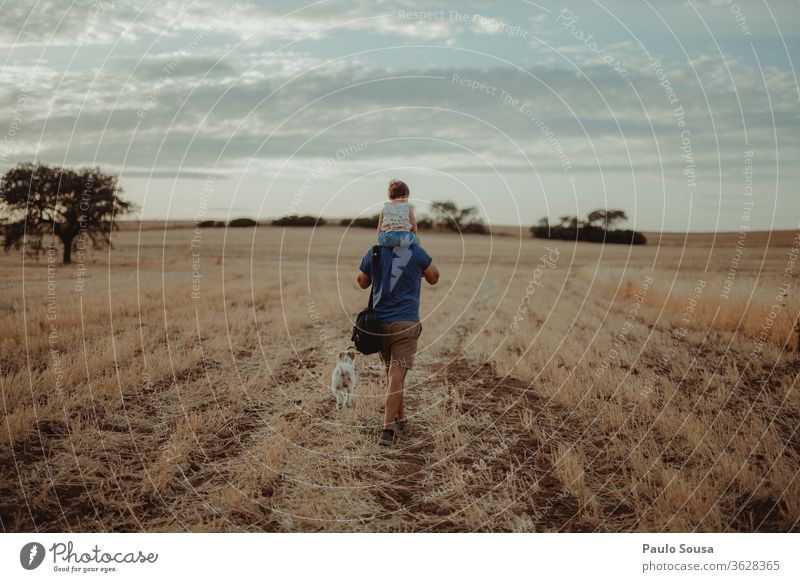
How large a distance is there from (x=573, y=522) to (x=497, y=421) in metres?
2.35

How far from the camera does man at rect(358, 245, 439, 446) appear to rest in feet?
22.8

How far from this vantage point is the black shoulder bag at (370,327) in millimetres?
6973

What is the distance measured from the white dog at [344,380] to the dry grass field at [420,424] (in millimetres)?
194

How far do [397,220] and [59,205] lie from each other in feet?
100

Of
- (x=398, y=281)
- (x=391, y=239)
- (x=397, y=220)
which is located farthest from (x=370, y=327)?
(x=397, y=220)

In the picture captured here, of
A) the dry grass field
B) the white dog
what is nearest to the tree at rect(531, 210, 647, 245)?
the dry grass field

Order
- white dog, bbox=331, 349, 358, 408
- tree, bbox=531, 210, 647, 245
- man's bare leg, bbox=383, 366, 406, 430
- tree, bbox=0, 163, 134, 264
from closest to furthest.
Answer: man's bare leg, bbox=383, 366, 406, 430
white dog, bbox=331, 349, 358, 408
tree, bbox=0, 163, 134, 264
tree, bbox=531, 210, 647, 245

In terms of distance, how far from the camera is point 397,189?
6.84 meters

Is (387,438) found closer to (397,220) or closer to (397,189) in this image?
(397,220)

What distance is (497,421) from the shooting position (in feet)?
25.5

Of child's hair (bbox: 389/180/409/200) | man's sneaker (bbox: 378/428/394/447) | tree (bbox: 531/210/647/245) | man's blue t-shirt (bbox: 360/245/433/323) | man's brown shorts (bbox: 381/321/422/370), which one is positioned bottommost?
man's sneaker (bbox: 378/428/394/447)

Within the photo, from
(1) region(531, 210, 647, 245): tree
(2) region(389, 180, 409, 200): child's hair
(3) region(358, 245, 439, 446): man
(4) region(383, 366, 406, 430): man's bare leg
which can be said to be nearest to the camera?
(2) region(389, 180, 409, 200): child's hair

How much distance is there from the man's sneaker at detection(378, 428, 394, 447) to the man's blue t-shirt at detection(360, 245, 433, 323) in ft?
4.43

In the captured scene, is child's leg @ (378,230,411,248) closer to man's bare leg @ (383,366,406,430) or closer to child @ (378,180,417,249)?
child @ (378,180,417,249)
